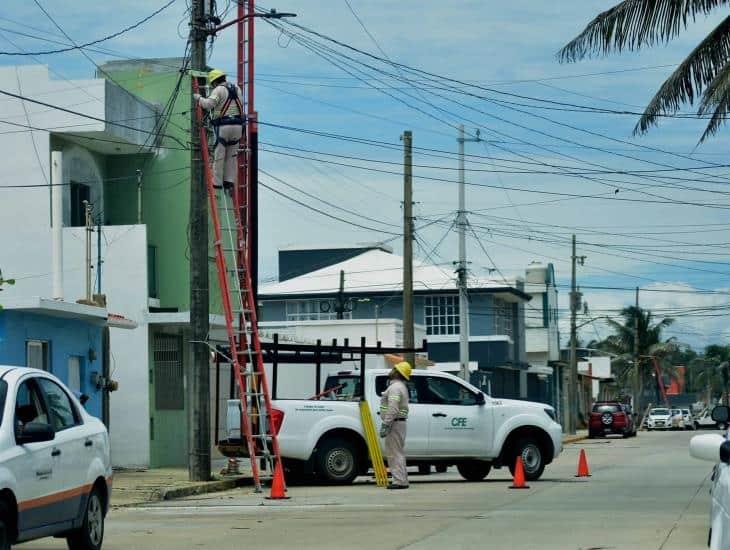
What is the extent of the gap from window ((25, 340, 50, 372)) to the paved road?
14.9ft

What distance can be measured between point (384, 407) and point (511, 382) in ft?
164

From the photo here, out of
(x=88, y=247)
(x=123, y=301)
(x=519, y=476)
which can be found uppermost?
(x=88, y=247)

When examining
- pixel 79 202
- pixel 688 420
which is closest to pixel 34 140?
pixel 79 202

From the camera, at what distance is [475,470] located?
81.5 feet

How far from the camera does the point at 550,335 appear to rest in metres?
81.0

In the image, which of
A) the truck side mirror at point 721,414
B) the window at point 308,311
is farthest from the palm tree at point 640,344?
the truck side mirror at point 721,414

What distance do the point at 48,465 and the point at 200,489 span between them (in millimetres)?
11162

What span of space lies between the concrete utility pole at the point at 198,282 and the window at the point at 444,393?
391 cm

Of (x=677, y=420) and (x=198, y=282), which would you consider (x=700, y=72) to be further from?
(x=677, y=420)

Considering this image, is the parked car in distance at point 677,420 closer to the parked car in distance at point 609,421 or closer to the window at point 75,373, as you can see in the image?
the parked car in distance at point 609,421

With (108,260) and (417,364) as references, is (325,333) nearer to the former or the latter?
(417,364)

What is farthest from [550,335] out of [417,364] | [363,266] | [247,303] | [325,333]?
[247,303]

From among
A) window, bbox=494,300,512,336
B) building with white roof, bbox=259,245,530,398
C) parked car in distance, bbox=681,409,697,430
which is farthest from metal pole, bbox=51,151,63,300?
parked car in distance, bbox=681,409,697,430

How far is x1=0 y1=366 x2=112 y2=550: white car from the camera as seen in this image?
10.5m
